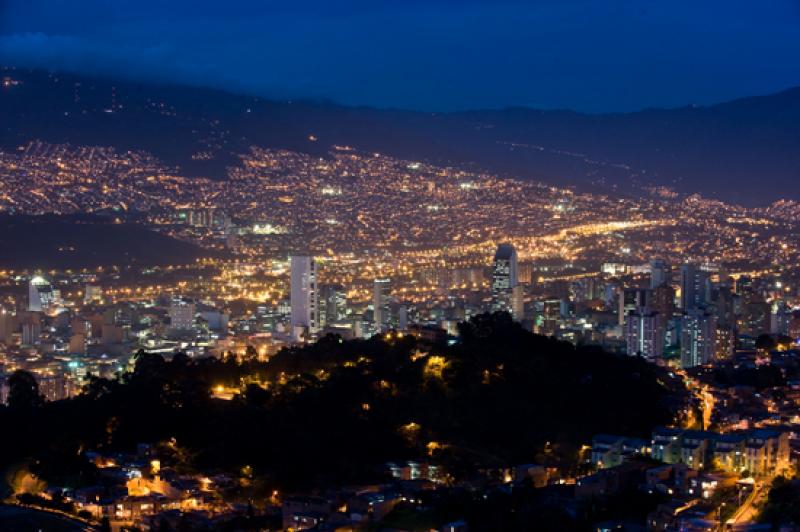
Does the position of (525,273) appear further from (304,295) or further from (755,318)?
(304,295)

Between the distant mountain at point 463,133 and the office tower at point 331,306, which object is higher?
the distant mountain at point 463,133

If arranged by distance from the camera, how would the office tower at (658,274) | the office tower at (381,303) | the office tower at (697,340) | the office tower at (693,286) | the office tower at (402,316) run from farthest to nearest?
the office tower at (658,274) → the office tower at (693,286) → the office tower at (381,303) → the office tower at (402,316) → the office tower at (697,340)

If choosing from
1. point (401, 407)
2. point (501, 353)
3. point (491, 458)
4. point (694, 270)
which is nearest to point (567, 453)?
point (491, 458)

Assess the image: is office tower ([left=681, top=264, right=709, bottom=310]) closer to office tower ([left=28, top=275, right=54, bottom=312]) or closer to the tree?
office tower ([left=28, top=275, right=54, bottom=312])

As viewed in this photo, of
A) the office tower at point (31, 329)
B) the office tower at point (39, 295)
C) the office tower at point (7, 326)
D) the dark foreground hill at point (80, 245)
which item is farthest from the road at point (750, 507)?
the dark foreground hill at point (80, 245)

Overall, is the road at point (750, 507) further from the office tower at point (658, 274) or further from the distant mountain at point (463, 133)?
the distant mountain at point (463, 133)
